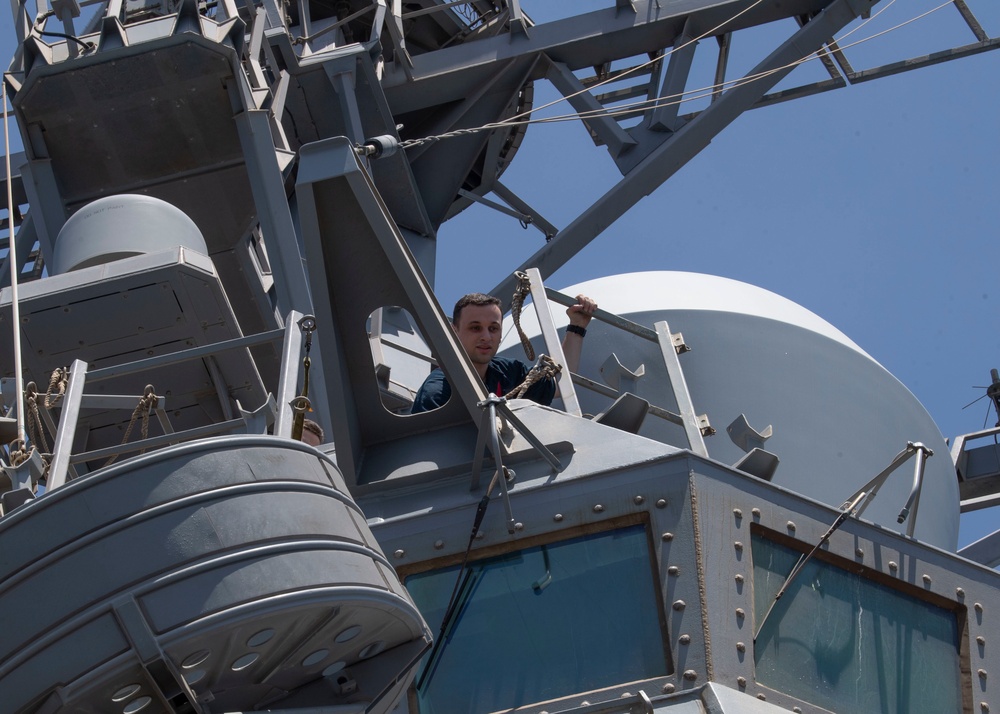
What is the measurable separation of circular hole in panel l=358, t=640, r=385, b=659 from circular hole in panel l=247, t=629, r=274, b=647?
48 centimetres

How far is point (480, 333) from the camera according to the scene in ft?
25.3

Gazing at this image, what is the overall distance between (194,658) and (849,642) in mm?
3314

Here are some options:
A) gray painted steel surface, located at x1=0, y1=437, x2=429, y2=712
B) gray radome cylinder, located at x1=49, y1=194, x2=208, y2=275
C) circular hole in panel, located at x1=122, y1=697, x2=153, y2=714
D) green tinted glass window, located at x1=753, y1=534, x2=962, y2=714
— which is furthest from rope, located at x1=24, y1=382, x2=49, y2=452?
green tinted glass window, located at x1=753, y1=534, x2=962, y2=714

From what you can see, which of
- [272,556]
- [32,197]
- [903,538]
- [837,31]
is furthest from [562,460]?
[837,31]

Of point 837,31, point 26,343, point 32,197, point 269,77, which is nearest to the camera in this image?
point 26,343

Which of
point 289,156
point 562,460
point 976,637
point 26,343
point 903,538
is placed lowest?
point 976,637

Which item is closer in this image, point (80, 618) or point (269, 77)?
point (80, 618)

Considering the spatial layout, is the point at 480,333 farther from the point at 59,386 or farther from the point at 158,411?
the point at 59,386

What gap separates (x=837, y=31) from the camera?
1519cm

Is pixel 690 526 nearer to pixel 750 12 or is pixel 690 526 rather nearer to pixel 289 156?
pixel 289 156

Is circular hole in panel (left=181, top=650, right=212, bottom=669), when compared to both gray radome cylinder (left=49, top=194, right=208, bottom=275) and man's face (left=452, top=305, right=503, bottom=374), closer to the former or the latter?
man's face (left=452, top=305, right=503, bottom=374)

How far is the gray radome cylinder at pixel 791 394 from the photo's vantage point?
9492 millimetres

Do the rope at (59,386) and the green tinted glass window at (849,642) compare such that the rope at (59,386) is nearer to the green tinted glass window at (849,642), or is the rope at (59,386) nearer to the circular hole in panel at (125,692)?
the circular hole in panel at (125,692)

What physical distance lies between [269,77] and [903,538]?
881cm
